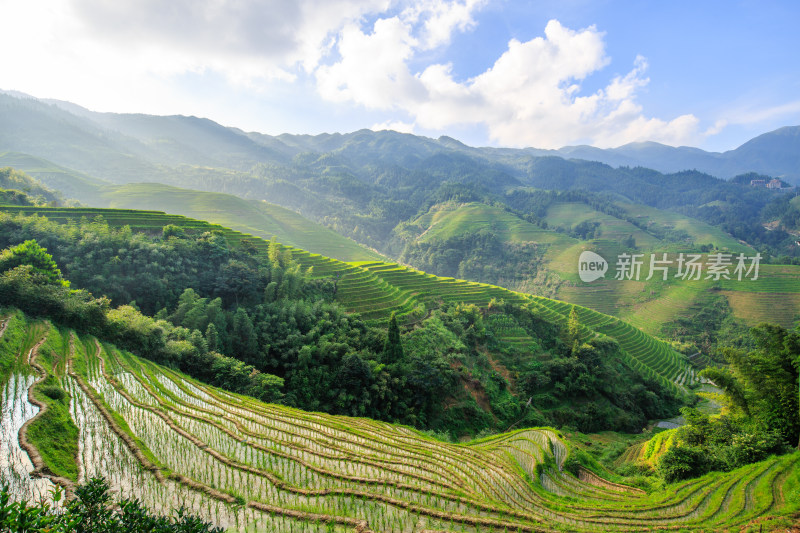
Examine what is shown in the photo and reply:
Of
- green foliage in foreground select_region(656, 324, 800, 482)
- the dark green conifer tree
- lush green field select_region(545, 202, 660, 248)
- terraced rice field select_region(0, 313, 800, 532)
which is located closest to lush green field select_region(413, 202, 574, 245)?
lush green field select_region(545, 202, 660, 248)

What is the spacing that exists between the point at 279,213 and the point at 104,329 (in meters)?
97.0

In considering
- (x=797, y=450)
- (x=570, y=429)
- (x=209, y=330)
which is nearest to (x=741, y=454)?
(x=797, y=450)

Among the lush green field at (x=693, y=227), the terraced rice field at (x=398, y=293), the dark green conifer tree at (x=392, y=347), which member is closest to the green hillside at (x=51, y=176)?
the terraced rice field at (x=398, y=293)

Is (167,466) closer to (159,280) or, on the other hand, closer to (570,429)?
(159,280)

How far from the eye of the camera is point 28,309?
1520 centimetres

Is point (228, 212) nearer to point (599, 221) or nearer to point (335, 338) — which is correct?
point (335, 338)

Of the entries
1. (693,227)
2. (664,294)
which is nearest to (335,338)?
(664,294)

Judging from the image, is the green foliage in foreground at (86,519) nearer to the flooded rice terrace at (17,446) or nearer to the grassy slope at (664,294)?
the flooded rice terrace at (17,446)

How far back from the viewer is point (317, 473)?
10.0 m

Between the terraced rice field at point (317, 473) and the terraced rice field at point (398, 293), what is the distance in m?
16.1

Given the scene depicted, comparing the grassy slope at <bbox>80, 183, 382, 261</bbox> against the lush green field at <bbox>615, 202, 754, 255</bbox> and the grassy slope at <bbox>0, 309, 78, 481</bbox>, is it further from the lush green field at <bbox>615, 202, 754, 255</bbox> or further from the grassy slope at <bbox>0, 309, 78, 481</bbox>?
the lush green field at <bbox>615, 202, 754, 255</bbox>

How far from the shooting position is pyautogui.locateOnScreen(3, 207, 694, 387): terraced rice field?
3228 centimetres

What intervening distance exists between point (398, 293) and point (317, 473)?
26.2 metres

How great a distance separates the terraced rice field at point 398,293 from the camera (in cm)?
3228
